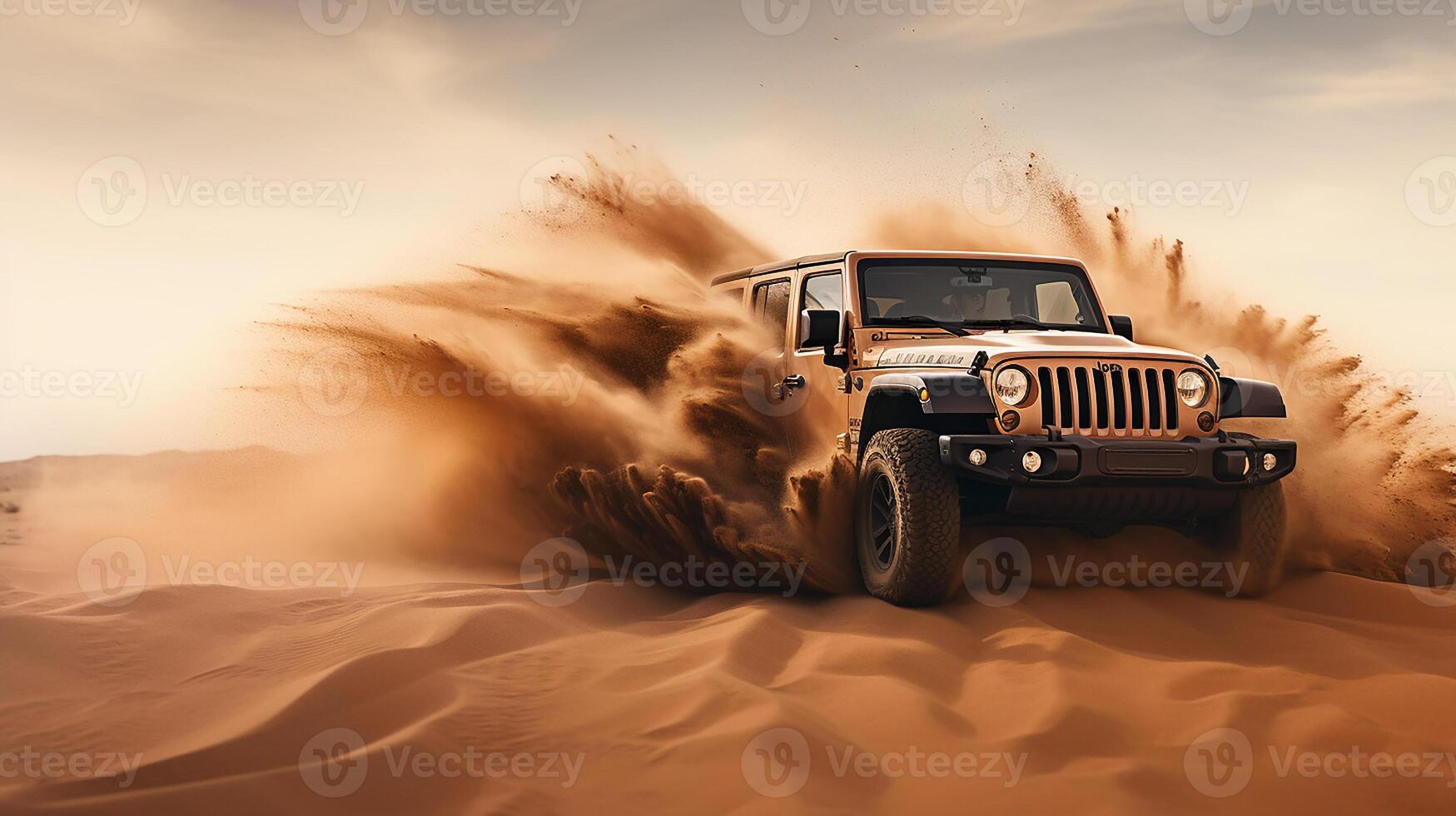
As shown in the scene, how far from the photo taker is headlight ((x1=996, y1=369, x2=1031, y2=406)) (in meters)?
5.90

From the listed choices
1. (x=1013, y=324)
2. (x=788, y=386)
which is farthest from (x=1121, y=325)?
(x=788, y=386)

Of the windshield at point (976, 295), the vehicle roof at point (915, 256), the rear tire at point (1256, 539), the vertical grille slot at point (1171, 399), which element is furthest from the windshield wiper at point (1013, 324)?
the rear tire at point (1256, 539)

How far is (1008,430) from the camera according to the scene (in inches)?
231

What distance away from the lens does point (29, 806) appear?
3.86 m

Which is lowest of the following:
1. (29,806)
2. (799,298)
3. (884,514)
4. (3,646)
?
(29,806)

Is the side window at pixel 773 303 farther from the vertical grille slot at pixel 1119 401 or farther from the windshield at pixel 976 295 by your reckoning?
the vertical grille slot at pixel 1119 401

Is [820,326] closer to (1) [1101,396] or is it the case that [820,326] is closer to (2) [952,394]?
(2) [952,394]

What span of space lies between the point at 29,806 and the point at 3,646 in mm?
2103

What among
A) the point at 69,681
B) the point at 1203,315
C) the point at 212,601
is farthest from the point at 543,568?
the point at 1203,315

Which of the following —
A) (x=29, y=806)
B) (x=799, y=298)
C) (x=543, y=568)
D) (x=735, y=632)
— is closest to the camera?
(x=29, y=806)

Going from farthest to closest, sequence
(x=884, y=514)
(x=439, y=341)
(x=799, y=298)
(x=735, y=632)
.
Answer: (x=439, y=341) < (x=799, y=298) < (x=884, y=514) < (x=735, y=632)

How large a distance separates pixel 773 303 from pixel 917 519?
107 inches

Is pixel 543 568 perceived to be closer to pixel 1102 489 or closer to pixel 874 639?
pixel 874 639

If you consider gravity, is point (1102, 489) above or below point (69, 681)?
above
